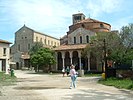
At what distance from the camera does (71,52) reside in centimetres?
5997

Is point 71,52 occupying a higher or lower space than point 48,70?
higher

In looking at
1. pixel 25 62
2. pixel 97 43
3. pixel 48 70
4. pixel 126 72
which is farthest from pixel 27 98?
pixel 25 62

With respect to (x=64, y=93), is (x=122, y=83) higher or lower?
higher

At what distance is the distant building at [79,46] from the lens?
2370 inches

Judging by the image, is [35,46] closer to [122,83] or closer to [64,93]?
[122,83]

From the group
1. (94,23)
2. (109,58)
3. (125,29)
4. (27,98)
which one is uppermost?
(94,23)

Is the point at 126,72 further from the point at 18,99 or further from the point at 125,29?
the point at 18,99

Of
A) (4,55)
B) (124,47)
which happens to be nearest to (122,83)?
(124,47)

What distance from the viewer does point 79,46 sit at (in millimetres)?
60156

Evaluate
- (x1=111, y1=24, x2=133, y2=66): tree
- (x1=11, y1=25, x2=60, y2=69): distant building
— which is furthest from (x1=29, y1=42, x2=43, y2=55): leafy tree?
(x1=111, y1=24, x2=133, y2=66): tree

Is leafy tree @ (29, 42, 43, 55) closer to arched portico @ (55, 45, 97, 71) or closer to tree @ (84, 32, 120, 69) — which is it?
arched portico @ (55, 45, 97, 71)

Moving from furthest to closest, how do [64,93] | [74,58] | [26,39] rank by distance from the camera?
[26,39] → [74,58] → [64,93]

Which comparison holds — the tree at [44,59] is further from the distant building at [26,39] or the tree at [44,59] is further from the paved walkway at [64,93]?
the distant building at [26,39]

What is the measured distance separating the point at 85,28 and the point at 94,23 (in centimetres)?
263
